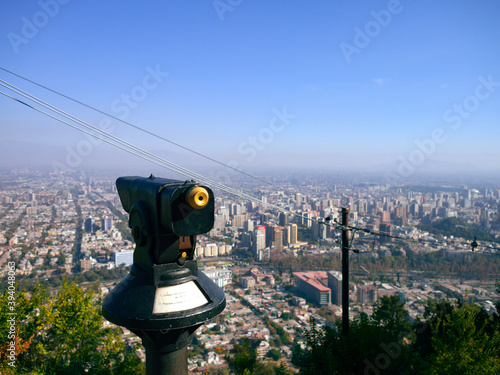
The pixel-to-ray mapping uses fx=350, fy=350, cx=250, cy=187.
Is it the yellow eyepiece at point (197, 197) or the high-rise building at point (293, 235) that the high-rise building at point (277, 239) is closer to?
the high-rise building at point (293, 235)

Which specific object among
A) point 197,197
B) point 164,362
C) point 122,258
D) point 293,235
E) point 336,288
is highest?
point 197,197

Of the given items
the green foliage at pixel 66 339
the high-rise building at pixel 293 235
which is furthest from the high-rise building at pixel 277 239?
the green foliage at pixel 66 339

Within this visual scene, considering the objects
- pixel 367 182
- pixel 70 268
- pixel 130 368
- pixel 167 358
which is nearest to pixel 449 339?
pixel 130 368

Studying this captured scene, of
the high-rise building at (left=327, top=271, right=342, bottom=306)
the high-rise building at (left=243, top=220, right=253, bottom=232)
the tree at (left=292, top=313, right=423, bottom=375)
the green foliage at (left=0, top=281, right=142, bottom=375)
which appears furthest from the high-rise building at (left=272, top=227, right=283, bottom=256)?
the tree at (left=292, top=313, right=423, bottom=375)

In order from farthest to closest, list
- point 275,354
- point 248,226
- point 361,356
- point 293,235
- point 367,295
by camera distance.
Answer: point 293,235 → point 248,226 → point 367,295 → point 275,354 → point 361,356

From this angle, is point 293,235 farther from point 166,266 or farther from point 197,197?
point 197,197

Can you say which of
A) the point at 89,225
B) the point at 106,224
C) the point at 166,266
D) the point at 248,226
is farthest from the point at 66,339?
the point at 248,226

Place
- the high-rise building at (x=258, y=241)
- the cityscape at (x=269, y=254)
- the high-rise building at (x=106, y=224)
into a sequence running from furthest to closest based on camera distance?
1. the high-rise building at (x=258, y=241)
2. the high-rise building at (x=106, y=224)
3. the cityscape at (x=269, y=254)
